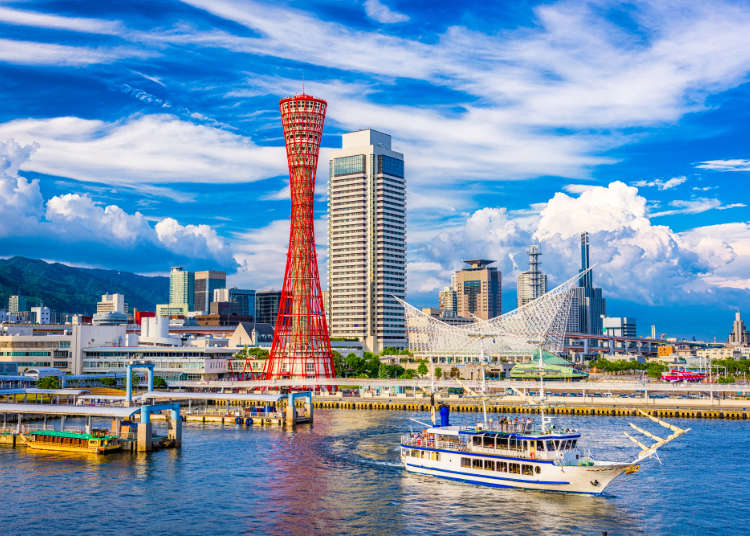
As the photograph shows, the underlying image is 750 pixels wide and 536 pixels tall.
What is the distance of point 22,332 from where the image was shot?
6265 inches

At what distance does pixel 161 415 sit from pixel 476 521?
59749 millimetres

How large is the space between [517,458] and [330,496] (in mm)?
12839

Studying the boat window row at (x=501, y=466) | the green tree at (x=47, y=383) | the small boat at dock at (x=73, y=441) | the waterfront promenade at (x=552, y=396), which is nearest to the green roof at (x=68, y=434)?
the small boat at dock at (x=73, y=441)

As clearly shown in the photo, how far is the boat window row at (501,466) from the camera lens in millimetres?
51312

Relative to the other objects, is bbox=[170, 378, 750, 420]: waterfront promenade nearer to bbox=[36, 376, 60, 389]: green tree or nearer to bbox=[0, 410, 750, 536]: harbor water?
bbox=[36, 376, 60, 389]: green tree

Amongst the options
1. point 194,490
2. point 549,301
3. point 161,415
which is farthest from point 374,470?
point 549,301

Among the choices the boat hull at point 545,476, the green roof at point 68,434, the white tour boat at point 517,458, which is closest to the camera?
A: the boat hull at point 545,476

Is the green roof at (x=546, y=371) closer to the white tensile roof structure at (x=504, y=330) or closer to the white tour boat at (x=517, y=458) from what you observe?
the white tensile roof structure at (x=504, y=330)

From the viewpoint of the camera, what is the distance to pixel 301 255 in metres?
125

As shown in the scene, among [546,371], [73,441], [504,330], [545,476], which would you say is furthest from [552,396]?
[73,441]

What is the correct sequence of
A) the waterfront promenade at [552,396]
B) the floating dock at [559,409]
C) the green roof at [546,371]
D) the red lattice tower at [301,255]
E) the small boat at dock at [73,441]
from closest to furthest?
the small boat at dock at [73,441] → the floating dock at [559,409] → the waterfront promenade at [552,396] → the red lattice tower at [301,255] → the green roof at [546,371]

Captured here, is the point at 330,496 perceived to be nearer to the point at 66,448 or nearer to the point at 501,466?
the point at 501,466

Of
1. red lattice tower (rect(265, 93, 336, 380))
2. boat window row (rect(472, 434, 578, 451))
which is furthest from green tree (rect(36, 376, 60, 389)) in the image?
boat window row (rect(472, 434, 578, 451))

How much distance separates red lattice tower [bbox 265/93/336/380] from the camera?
122 m
